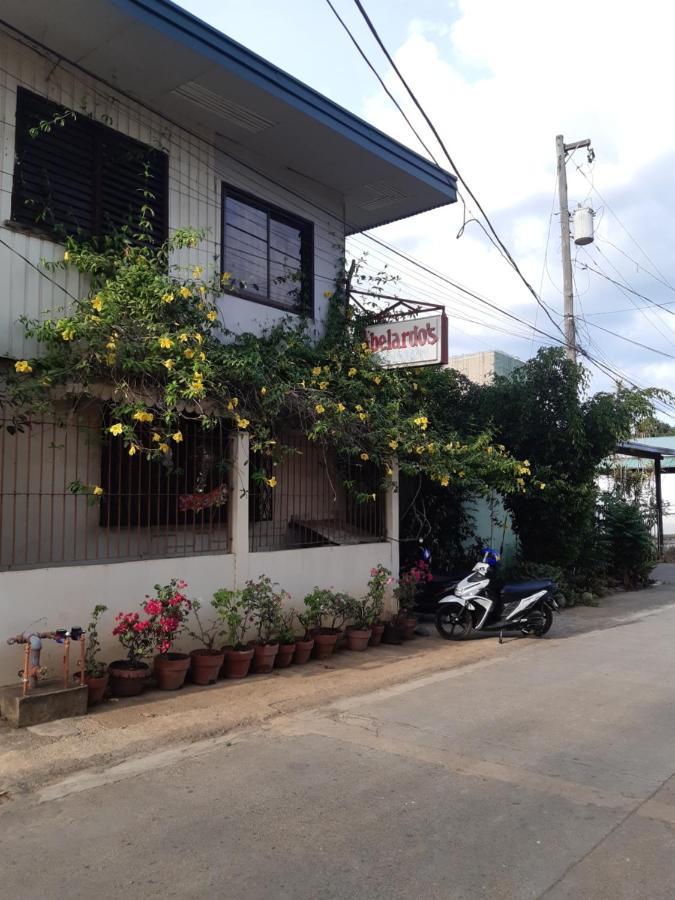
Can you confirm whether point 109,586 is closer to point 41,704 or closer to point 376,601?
point 41,704

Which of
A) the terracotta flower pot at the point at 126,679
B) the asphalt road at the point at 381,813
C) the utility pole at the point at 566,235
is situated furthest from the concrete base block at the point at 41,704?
the utility pole at the point at 566,235

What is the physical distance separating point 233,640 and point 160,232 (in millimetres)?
4855

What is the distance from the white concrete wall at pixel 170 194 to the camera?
7391 mm

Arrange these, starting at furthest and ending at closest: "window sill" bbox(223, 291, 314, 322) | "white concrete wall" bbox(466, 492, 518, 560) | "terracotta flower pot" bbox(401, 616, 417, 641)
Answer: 1. "white concrete wall" bbox(466, 492, 518, 560)
2. "terracotta flower pot" bbox(401, 616, 417, 641)
3. "window sill" bbox(223, 291, 314, 322)

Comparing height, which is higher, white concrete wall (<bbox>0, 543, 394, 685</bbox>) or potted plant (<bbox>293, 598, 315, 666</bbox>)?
white concrete wall (<bbox>0, 543, 394, 685</bbox>)

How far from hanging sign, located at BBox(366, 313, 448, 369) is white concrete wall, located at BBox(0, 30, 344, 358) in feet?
3.32

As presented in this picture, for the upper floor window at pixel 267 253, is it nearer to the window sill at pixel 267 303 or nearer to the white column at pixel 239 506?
the window sill at pixel 267 303

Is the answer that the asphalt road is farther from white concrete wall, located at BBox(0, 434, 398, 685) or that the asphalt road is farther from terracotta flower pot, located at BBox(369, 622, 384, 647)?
terracotta flower pot, located at BBox(369, 622, 384, 647)

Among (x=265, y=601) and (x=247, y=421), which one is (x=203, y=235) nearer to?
(x=247, y=421)

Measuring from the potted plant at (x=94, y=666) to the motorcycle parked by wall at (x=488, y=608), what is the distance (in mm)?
5013

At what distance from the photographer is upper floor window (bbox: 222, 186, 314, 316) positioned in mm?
10000

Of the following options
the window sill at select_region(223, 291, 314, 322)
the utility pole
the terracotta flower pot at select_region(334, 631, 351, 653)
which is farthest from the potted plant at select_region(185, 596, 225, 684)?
the utility pole

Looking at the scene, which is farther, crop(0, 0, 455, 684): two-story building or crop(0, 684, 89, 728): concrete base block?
crop(0, 0, 455, 684): two-story building

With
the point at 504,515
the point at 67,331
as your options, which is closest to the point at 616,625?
the point at 504,515
